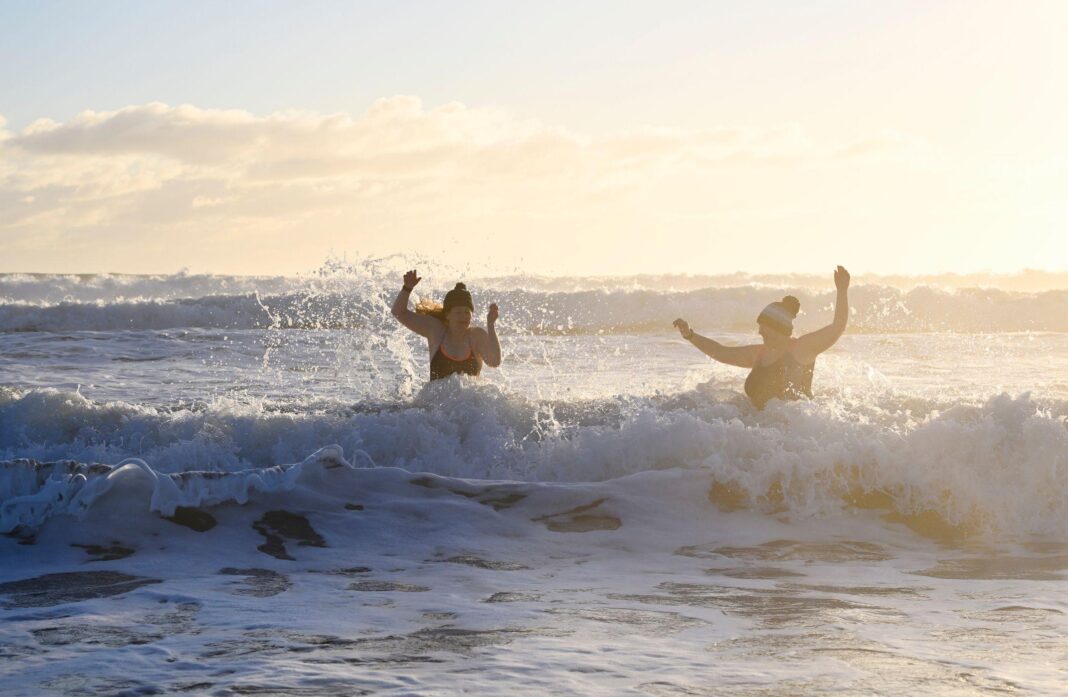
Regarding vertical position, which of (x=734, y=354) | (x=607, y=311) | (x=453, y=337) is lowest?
(x=734, y=354)

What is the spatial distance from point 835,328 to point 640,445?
203 cm

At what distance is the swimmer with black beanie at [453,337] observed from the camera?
11.4 m

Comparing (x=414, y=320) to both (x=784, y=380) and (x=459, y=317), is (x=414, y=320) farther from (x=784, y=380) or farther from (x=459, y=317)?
(x=784, y=380)

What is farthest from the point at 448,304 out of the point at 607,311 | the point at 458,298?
the point at 607,311

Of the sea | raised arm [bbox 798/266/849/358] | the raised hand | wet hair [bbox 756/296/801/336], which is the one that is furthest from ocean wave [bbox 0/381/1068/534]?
the raised hand

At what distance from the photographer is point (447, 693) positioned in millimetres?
4273

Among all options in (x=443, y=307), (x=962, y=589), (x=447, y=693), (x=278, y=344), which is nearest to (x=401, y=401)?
(x=443, y=307)

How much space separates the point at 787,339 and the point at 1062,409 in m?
2.49

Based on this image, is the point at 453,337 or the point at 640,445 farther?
the point at 453,337

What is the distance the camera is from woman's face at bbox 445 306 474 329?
11.4 metres

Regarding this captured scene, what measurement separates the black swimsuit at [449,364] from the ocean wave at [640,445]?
0.73ft

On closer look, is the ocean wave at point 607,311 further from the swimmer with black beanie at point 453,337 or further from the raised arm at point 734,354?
the raised arm at point 734,354

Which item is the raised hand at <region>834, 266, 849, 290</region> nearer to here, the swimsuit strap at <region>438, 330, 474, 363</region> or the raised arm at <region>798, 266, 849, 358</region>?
the raised arm at <region>798, 266, 849, 358</region>

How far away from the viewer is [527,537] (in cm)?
754
